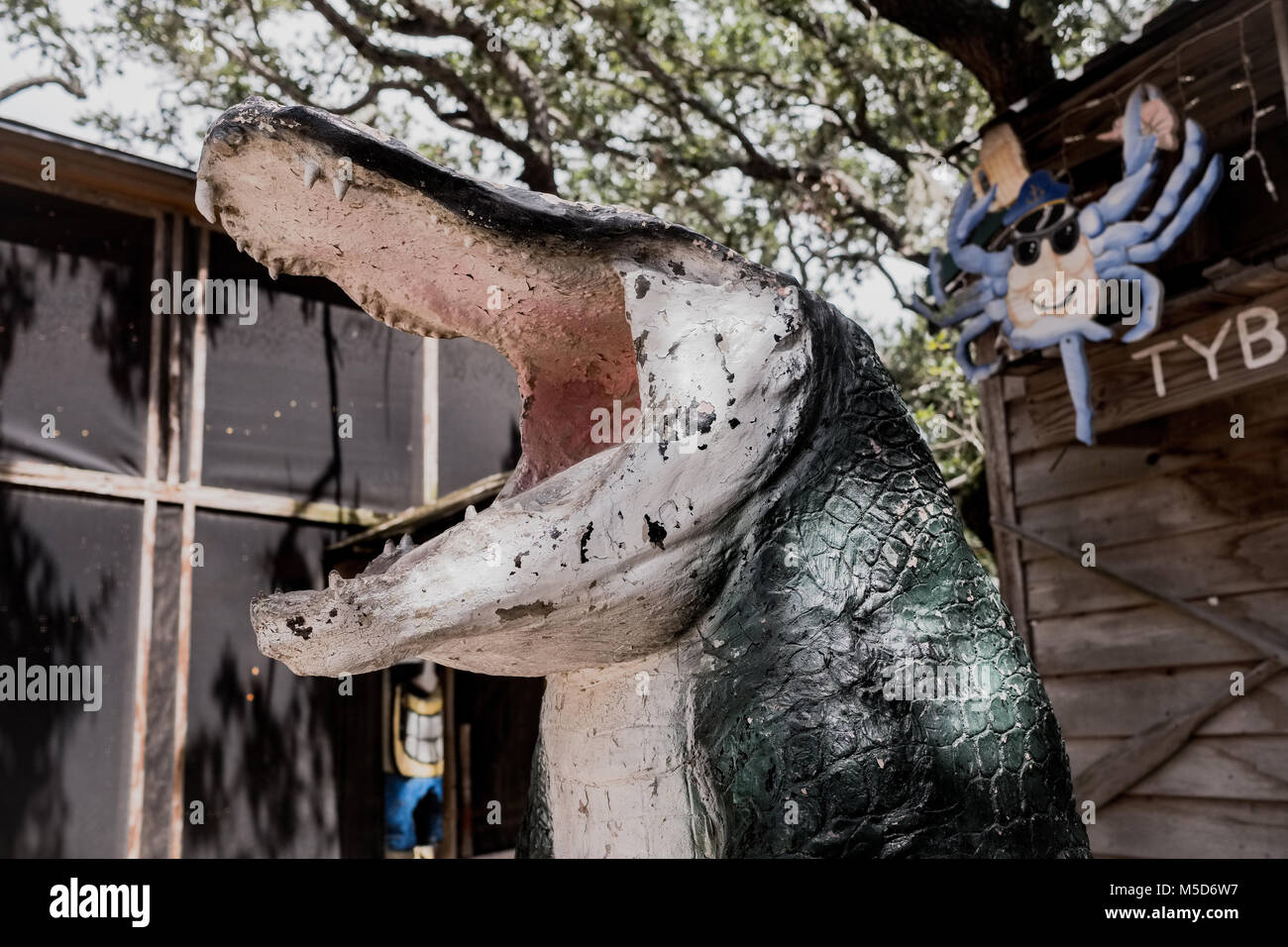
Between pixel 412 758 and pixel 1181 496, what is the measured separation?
14.3 ft

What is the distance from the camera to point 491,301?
138cm

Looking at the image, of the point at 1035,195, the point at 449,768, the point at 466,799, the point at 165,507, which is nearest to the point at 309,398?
the point at 165,507

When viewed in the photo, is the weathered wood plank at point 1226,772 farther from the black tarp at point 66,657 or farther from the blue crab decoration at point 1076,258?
the black tarp at point 66,657

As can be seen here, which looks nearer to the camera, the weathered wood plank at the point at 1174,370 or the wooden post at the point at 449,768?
Result: the weathered wood plank at the point at 1174,370

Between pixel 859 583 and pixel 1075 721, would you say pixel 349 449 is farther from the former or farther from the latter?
pixel 859 583

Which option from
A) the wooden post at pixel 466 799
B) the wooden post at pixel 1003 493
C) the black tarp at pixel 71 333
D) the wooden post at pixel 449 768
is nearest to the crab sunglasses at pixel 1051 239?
the wooden post at pixel 1003 493

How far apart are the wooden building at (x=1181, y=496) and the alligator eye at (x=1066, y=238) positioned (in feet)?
1.31

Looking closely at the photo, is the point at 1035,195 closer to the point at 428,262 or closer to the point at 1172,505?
the point at 1172,505

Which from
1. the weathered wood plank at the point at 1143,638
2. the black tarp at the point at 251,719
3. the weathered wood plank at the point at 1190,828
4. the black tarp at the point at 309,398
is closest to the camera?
the weathered wood plank at the point at 1190,828

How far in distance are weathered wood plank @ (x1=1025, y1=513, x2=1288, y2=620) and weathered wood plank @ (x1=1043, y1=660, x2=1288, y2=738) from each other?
12.4 inches

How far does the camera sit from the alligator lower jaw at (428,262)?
3.87ft

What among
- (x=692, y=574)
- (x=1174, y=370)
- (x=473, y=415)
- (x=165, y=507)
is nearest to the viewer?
(x=692, y=574)

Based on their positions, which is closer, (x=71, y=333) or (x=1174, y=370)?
(x=1174, y=370)

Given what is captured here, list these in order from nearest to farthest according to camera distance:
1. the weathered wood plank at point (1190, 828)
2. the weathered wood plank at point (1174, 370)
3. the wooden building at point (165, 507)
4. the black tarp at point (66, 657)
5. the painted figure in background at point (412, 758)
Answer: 1. the weathered wood plank at point (1174, 370)
2. the weathered wood plank at point (1190, 828)
3. the black tarp at point (66, 657)
4. the wooden building at point (165, 507)
5. the painted figure in background at point (412, 758)
